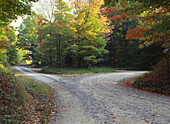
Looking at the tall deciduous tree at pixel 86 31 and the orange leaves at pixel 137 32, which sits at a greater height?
the tall deciduous tree at pixel 86 31

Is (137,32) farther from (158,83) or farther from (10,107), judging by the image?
(10,107)

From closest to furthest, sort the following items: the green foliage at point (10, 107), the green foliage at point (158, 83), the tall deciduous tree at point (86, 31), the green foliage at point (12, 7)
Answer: the green foliage at point (10, 107), the green foliage at point (12, 7), the green foliage at point (158, 83), the tall deciduous tree at point (86, 31)

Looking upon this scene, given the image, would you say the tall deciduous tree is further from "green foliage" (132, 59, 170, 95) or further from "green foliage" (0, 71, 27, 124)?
"green foliage" (0, 71, 27, 124)

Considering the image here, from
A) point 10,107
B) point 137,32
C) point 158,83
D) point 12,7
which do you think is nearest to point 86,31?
point 137,32

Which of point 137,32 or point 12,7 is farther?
point 137,32

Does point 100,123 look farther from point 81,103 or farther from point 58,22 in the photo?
point 58,22

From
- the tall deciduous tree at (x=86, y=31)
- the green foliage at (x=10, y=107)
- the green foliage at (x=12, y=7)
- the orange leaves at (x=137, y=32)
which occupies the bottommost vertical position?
the green foliage at (x=10, y=107)

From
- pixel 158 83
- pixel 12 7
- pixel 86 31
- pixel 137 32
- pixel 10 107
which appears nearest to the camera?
pixel 10 107

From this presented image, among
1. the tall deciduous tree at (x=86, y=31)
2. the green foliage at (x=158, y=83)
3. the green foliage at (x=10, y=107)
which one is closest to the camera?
the green foliage at (x=10, y=107)

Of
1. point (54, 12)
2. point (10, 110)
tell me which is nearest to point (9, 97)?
point (10, 110)

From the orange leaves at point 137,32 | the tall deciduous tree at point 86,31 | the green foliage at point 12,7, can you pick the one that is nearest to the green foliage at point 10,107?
the green foliage at point 12,7

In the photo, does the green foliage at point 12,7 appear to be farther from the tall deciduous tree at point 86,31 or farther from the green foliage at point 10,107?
the tall deciduous tree at point 86,31

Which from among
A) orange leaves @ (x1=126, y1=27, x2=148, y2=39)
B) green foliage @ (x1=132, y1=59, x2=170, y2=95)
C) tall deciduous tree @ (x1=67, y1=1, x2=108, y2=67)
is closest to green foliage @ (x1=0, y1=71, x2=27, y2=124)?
green foliage @ (x1=132, y1=59, x2=170, y2=95)

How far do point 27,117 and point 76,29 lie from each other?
1717cm
